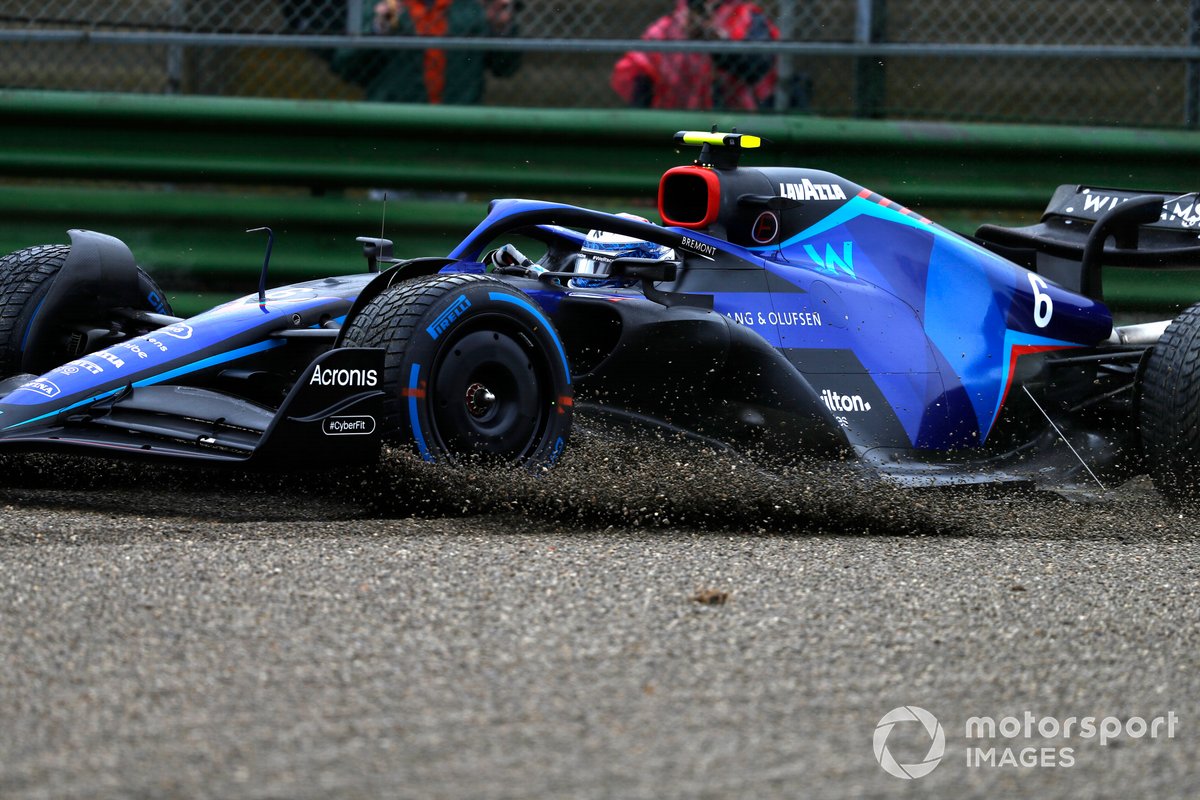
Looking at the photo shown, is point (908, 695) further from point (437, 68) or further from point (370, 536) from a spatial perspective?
point (437, 68)

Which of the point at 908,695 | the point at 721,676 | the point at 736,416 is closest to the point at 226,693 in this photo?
the point at 721,676

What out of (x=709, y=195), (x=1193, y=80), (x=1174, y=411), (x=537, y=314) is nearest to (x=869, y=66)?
(x=1193, y=80)

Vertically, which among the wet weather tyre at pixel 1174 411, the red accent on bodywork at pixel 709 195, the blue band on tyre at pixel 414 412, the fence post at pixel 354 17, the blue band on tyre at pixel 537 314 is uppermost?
the fence post at pixel 354 17

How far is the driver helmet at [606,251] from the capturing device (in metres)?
5.05

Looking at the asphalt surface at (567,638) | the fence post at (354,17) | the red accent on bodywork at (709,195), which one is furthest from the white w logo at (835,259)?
the fence post at (354,17)

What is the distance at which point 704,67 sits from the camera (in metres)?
7.56

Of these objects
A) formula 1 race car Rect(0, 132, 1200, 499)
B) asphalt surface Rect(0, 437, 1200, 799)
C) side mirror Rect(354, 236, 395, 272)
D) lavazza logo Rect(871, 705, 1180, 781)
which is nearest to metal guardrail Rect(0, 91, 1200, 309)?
formula 1 race car Rect(0, 132, 1200, 499)

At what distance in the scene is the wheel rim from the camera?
4.24 m

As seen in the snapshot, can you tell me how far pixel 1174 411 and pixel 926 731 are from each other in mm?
2867

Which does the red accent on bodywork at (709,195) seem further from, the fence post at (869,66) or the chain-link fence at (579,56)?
the fence post at (869,66)

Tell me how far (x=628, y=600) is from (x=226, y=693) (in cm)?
93

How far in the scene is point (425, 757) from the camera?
2.25m

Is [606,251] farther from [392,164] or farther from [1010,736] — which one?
[1010,736]

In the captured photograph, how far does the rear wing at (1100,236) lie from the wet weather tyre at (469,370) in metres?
2.27
